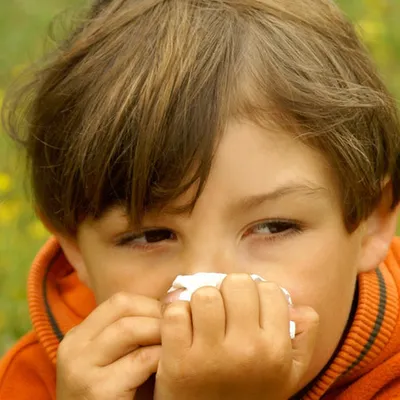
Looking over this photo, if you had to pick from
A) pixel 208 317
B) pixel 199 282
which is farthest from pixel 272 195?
pixel 208 317

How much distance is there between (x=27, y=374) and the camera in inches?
→ 111

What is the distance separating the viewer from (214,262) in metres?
2.12

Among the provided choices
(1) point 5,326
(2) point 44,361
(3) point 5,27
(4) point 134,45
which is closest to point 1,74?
(3) point 5,27

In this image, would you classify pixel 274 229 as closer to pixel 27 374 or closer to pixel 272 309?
pixel 272 309

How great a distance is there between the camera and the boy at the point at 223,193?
199 centimetres

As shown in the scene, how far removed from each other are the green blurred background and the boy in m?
0.50

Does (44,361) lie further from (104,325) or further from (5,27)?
(5,27)

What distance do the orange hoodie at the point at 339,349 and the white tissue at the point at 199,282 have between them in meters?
0.39

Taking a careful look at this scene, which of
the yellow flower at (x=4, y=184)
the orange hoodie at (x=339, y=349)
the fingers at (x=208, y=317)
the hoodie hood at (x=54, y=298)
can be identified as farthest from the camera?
the yellow flower at (x=4, y=184)

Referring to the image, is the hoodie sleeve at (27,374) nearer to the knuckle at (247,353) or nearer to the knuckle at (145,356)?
the knuckle at (145,356)

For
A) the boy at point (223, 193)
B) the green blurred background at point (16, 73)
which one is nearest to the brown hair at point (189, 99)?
the boy at point (223, 193)

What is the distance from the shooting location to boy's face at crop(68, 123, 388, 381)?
2.12m

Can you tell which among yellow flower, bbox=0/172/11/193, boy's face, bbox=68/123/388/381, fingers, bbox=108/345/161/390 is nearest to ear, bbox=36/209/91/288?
boy's face, bbox=68/123/388/381

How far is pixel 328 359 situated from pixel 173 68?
2.30 ft
